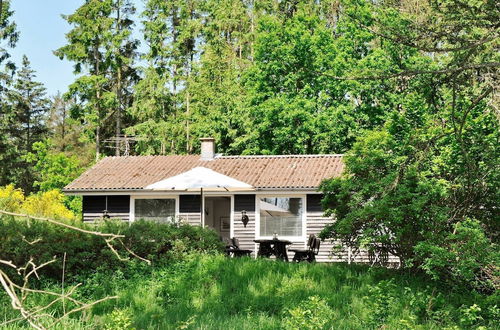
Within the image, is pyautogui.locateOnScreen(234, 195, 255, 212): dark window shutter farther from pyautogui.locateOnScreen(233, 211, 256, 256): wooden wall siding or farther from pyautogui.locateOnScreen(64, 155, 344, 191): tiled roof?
pyautogui.locateOnScreen(64, 155, 344, 191): tiled roof

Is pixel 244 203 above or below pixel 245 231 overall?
above

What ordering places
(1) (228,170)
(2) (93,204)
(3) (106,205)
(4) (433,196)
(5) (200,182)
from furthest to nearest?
(1) (228,170) → (2) (93,204) → (3) (106,205) → (5) (200,182) → (4) (433,196)

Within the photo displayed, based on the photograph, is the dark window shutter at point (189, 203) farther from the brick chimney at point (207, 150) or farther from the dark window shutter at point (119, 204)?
the brick chimney at point (207, 150)

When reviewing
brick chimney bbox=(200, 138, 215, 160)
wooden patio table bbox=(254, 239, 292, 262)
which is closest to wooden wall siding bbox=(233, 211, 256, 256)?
brick chimney bbox=(200, 138, 215, 160)

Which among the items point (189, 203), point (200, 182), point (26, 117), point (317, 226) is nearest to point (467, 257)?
point (200, 182)

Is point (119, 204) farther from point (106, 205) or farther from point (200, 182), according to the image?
point (200, 182)

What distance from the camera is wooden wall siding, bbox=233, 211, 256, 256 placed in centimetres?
2002

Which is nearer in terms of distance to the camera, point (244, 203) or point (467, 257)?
point (467, 257)

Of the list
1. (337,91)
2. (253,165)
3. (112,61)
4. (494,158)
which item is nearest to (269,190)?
(253,165)

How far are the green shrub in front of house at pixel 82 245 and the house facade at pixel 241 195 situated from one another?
680 centimetres

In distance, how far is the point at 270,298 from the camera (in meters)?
9.35

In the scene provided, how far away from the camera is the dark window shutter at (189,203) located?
20703 mm

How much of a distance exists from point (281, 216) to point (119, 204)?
5.41 meters

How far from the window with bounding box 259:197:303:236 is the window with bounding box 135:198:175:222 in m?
3.07
